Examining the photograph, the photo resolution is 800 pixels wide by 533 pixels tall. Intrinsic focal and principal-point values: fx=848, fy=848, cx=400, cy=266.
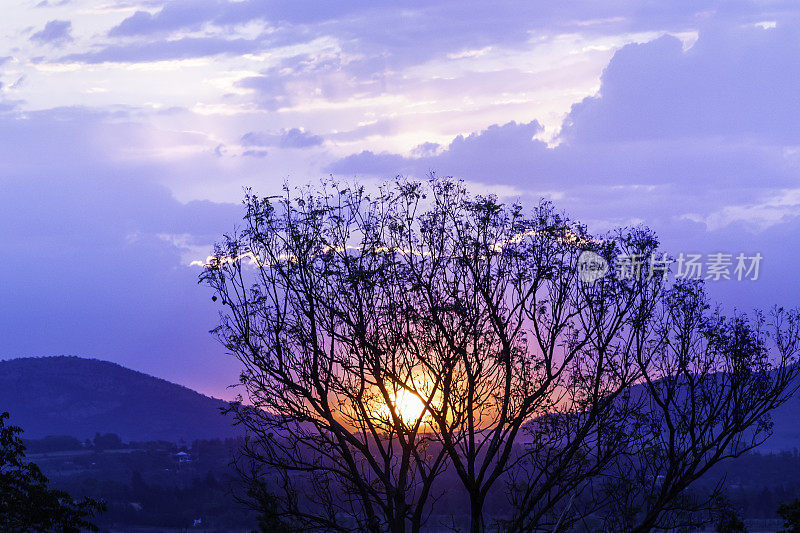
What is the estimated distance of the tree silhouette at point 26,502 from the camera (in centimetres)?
3084

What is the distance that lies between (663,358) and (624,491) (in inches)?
169

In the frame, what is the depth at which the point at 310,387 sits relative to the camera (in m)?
22.0

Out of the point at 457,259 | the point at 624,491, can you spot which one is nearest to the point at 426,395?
the point at 457,259

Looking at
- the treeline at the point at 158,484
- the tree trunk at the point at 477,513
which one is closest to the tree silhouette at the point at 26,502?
the tree trunk at the point at 477,513

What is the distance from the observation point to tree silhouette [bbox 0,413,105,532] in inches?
1214

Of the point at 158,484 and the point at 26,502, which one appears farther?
the point at 158,484

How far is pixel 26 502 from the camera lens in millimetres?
31438

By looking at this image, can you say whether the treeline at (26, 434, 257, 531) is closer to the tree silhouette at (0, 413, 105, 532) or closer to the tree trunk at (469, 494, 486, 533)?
the tree silhouette at (0, 413, 105, 532)

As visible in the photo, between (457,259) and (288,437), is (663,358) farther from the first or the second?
(288,437)

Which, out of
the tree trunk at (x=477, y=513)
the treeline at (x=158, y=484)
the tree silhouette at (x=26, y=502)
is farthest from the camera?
the treeline at (x=158, y=484)

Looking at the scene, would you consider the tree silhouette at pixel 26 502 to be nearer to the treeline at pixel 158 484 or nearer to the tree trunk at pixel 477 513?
the tree trunk at pixel 477 513

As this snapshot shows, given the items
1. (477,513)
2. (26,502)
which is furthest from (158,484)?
(477,513)

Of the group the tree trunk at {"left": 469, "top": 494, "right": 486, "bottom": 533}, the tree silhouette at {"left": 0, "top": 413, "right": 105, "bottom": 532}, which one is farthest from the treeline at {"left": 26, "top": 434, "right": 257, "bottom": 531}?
the tree trunk at {"left": 469, "top": 494, "right": 486, "bottom": 533}

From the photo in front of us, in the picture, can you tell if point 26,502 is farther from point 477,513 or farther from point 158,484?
point 158,484
